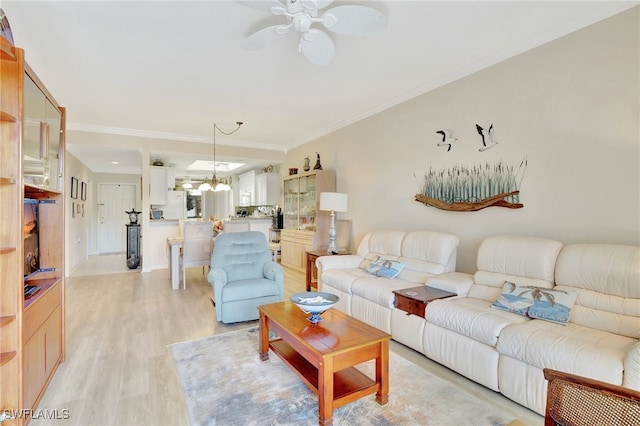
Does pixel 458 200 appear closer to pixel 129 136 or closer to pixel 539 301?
pixel 539 301

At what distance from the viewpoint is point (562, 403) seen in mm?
1104

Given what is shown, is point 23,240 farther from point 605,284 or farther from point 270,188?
point 270,188

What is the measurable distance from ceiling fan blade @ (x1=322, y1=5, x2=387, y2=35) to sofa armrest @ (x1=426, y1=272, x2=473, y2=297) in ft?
6.96

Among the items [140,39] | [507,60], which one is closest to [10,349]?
[140,39]

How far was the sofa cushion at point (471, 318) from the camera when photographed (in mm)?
2064

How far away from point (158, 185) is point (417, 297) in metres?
5.83

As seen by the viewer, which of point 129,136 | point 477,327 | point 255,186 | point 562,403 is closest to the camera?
point 562,403

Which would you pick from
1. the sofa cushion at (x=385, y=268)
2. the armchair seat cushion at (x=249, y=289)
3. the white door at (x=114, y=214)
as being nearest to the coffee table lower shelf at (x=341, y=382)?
the armchair seat cushion at (x=249, y=289)

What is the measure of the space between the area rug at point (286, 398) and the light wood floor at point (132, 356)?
0.30ft

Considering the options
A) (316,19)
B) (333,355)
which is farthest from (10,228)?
(316,19)

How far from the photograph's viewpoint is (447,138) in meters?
3.49

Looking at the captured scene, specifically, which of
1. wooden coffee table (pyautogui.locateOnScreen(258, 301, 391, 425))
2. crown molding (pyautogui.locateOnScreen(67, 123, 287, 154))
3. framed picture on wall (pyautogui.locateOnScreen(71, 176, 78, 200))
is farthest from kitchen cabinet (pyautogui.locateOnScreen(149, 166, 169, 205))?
wooden coffee table (pyautogui.locateOnScreen(258, 301, 391, 425))

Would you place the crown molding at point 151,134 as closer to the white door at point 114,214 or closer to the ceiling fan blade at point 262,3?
the white door at point 114,214

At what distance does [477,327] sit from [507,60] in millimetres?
2458
